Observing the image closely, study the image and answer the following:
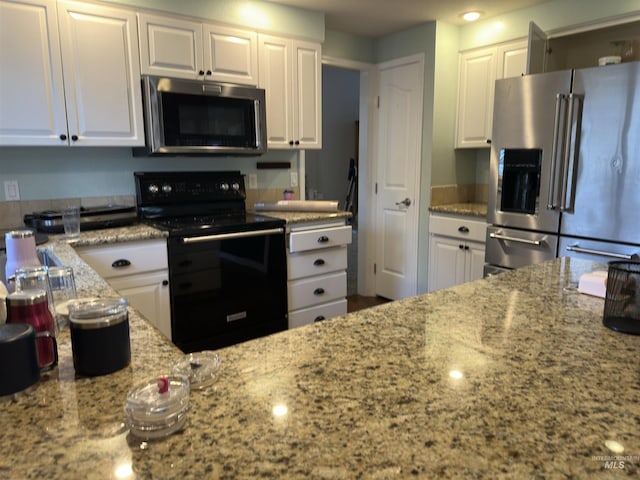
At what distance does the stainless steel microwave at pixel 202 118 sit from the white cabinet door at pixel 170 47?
11 centimetres

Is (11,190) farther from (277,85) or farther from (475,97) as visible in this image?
(475,97)

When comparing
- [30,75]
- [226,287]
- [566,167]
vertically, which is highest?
[30,75]

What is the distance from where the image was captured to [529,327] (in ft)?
3.50

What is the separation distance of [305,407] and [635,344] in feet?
2.48

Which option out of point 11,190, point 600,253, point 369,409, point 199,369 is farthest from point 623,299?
point 11,190

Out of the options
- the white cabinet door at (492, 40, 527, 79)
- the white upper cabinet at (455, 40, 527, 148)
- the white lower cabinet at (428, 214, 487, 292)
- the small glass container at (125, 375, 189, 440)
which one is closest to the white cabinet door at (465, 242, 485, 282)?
the white lower cabinet at (428, 214, 487, 292)

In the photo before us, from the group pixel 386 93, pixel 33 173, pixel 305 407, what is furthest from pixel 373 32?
pixel 305 407

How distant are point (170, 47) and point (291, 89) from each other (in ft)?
2.82

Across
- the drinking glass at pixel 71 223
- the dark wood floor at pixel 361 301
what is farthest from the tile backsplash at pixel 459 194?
the drinking glass at pixel 71 223

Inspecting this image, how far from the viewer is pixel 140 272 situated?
2365 millimetres

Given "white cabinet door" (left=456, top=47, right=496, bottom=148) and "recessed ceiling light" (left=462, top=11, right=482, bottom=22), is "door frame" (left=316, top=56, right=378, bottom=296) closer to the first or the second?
"white cabinet door" (left=456, top=47, right=496, bottom=148)

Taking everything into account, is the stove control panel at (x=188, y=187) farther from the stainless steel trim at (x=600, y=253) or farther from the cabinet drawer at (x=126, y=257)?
the stainless steel trim at (x=600, y=253)

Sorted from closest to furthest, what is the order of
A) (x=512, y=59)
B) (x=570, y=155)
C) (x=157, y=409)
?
(x=157, y=409) < (x=570, y=155) < (x=512, y=59)

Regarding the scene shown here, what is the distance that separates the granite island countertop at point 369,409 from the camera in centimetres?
58
